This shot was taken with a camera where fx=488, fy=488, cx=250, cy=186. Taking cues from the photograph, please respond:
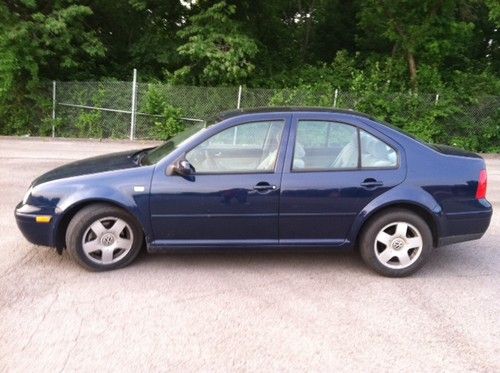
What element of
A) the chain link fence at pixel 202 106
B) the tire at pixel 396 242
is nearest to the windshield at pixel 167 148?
the tire at pixel 396 242

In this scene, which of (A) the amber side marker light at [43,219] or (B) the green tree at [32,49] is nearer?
(A) the amber side marker light at [43,219]

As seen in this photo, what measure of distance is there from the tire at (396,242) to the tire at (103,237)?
6.86ft

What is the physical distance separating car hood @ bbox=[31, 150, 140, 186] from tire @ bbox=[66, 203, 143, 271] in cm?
39

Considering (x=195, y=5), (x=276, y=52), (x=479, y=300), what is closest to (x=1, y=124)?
(x=195, y=5)

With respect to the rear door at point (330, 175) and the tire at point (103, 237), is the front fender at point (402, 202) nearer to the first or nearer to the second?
the rear door at point (330, 175)

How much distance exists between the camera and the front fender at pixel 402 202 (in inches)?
170

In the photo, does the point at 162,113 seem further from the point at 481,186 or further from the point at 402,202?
the point at 481,186

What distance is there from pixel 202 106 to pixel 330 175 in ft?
39.6

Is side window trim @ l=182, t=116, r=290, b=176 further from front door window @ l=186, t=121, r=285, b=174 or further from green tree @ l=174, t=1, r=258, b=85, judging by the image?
green tree @ l=174, t=1, r=258, b=85

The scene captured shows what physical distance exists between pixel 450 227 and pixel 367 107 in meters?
11.7

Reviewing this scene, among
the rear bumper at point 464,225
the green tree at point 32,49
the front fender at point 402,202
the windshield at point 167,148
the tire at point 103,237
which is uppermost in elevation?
the green tree at point 32,49

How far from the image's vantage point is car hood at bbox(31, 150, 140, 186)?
4457 millimetres

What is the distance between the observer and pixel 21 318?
11.6ft

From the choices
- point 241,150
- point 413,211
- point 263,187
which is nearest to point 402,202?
point 413,211
